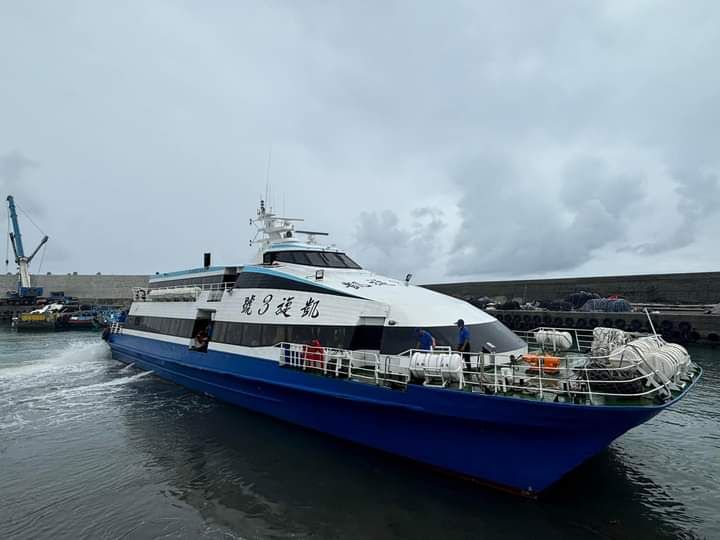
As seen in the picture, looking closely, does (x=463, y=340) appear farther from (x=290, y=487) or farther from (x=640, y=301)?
(x=640, y=301)

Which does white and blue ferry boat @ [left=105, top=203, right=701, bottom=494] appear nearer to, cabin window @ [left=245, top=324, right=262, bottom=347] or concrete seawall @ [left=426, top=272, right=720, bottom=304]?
cabin window @ [left=245, top=324, right=262, bottom=347]

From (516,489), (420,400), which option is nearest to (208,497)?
(420,400)

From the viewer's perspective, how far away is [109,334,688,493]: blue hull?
6.34 meters

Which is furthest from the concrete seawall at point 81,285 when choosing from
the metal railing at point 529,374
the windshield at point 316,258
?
the metal railing at point 529,374

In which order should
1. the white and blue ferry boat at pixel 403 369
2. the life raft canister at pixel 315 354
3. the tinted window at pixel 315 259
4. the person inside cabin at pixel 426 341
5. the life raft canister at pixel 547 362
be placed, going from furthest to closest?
the tinted window at pixel 315 259, the life raft canister at pixel 315 354, the person inside cabin at pixel 426 341, the life raft canister at pixel 547 362, the white and blue ferry boat at pixel 403 369

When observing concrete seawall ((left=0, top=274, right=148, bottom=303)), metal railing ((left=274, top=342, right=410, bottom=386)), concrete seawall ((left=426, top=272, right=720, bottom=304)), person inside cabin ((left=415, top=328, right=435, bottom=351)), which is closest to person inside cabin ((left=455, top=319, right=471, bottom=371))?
person inside cabin ((left=415, top=328, right=435, bottom=351))

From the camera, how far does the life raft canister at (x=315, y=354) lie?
30.1ft

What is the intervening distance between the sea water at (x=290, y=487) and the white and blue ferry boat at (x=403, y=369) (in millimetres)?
475

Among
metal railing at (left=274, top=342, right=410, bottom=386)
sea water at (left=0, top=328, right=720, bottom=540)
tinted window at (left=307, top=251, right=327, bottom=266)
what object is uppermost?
tinted window at (left=307, top=251, right=327, bottom=266)

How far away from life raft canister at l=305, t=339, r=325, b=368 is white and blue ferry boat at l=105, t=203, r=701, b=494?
36mm

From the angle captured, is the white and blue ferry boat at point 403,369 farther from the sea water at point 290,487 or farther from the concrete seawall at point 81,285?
the concrete seawall at point 81,285

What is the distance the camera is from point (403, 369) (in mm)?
Answer: 8242

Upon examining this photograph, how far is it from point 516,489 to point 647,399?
8.33 ft

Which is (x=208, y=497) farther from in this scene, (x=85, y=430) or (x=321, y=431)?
(x=85, y=430)
